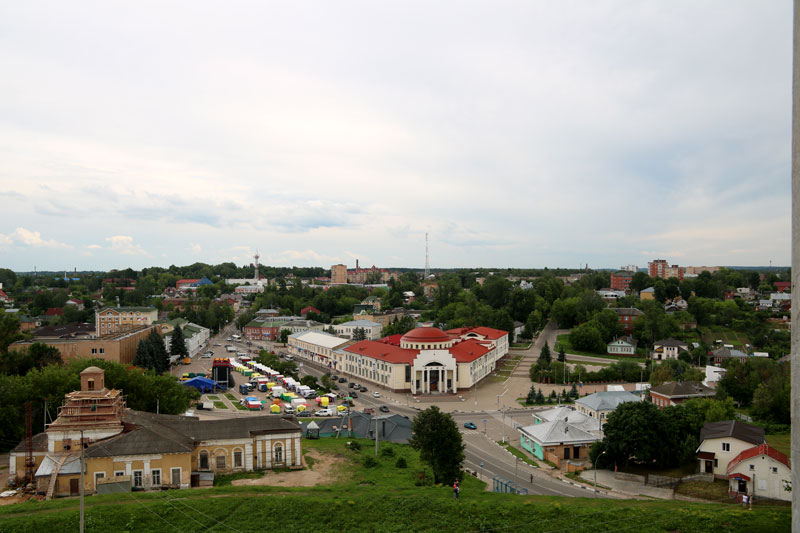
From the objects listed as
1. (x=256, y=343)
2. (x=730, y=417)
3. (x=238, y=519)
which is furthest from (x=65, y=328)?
(x=730, y=417)

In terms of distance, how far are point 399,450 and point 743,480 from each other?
17.3m

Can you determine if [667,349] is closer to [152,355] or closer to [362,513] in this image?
[362,513]

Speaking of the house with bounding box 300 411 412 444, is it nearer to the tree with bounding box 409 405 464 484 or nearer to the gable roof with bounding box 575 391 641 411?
the tree with bounding box 409 405 464 484

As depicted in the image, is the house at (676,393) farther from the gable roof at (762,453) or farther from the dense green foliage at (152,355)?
the dense green foliage at (152,355)

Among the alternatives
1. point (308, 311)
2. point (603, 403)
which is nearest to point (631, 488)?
point (603, 403)

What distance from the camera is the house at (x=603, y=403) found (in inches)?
1543

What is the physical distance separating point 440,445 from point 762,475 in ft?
50.8

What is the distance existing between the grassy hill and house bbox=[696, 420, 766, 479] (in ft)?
29.4

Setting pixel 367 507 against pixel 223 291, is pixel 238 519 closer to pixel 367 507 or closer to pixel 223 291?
pixel 367 507

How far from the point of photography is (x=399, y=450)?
100ft

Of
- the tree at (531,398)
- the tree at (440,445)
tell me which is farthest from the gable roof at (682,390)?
the tree at (440,445)

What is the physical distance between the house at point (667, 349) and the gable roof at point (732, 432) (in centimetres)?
4002

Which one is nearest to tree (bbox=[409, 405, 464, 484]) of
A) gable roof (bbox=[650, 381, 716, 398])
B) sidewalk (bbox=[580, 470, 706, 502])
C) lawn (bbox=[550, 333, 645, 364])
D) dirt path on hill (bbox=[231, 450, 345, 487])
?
dirt path on hill (bbox=[231, 450, 345, 487])

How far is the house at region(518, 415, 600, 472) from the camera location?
3181 cm
